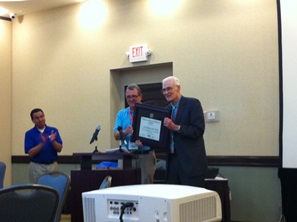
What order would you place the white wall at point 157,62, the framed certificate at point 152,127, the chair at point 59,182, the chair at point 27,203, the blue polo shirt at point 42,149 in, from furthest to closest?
the blue polo shirt at point 42,149 < the white wall at point 157,62 < the framed certificate at point 152,127 < the chair at point 59,182 < the chair at point 27,203

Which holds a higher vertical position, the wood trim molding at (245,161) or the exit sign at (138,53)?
the exit sign at (138,53)

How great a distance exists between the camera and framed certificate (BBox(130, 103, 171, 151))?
3293 millimetres

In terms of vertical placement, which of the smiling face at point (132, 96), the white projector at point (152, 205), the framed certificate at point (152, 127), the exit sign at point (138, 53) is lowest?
the white projector at point (152, 205)

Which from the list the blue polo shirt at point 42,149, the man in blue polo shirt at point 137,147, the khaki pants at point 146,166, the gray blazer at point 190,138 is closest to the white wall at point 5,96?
the blue polo shirt at point 42,149

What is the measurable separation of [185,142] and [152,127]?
0.29m

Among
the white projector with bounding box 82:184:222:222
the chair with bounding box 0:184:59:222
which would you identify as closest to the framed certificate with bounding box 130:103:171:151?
the chair with bounding box 0:184:59:222

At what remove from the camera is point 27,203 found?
2.18 metres

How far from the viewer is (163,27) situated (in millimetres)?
5590

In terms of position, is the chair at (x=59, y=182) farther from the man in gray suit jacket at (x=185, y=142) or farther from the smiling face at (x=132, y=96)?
the smiling face at (x=132, y=96)

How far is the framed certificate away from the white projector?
5.26 feet

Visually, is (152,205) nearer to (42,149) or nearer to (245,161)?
(245,161)

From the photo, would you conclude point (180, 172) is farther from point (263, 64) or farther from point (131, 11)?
point (131, 11)

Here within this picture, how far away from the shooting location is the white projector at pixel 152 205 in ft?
4.73

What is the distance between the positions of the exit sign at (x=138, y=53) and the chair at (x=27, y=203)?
3619 millimetres
